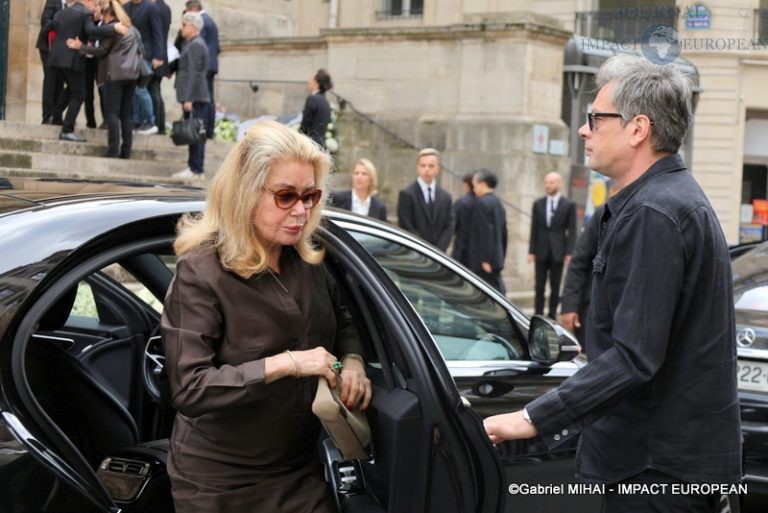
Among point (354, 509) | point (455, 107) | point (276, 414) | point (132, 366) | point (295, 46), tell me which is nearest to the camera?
point (276, 414)

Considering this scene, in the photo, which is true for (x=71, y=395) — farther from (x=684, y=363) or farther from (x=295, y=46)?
(x=295, y=46)

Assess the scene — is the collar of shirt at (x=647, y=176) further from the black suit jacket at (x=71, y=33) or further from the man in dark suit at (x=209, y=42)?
the man in dark suit at (x=209, y=42)

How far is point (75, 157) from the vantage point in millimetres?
12344

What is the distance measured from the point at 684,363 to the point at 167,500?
Answer: 1895mm

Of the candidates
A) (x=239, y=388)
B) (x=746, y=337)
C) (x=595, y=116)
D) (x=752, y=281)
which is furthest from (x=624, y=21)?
(x=239, y=388)

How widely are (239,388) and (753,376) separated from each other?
3897 millimetres

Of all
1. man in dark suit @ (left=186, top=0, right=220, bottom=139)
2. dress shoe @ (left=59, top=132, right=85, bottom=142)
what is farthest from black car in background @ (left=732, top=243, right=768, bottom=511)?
man in dark suit @ (left=186, top=0, right=220, bottom=139)

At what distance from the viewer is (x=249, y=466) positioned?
324 centimetres

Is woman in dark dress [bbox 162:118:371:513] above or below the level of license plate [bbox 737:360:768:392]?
above

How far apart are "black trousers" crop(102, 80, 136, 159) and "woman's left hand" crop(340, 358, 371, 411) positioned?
32.0 feet

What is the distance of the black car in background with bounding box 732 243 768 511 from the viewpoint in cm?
594

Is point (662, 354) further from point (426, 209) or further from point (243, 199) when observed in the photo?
point (426, 209)

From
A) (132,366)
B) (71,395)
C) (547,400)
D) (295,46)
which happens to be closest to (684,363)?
(547,400)

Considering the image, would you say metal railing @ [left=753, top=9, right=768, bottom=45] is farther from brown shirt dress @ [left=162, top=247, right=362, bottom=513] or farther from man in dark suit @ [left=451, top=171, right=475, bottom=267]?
brown shirt dress @ [left=162, top=247, right=362, bottom=513]
